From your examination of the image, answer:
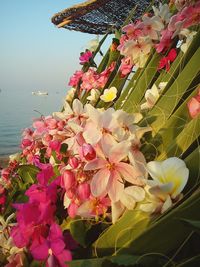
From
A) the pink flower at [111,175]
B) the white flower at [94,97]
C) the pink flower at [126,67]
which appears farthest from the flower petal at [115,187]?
the white flower at [94,97]

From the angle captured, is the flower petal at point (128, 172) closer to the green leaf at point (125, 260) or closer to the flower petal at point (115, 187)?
the flower petal at point (115, 187)

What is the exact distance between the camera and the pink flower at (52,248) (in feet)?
2.31

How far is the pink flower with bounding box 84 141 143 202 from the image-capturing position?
2.19 feet

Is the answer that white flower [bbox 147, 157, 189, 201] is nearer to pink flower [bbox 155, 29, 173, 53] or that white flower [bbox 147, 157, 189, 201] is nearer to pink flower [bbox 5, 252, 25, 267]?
pink flower [bbox 5, 252, 25, 267]

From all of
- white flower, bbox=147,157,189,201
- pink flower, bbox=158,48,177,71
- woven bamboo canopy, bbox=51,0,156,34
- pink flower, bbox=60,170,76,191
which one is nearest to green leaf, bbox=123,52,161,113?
pink flower, bbox=158,48,177,71

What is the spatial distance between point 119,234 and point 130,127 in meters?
0.23

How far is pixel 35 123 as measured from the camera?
4.43 ft

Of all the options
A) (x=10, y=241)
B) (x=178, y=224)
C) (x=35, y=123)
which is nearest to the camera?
(x=178, y=224)

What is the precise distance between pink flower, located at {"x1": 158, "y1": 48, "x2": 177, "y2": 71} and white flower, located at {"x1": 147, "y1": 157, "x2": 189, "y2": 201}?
691 mm

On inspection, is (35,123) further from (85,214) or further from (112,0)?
(112,0)

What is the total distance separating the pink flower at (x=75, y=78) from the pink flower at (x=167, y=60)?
0.93m

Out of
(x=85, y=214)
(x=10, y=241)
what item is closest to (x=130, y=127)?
(x=85, y=214)

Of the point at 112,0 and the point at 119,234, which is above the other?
the point at 112,0

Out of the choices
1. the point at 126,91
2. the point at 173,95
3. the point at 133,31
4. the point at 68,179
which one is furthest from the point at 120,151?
the point at 126,91
